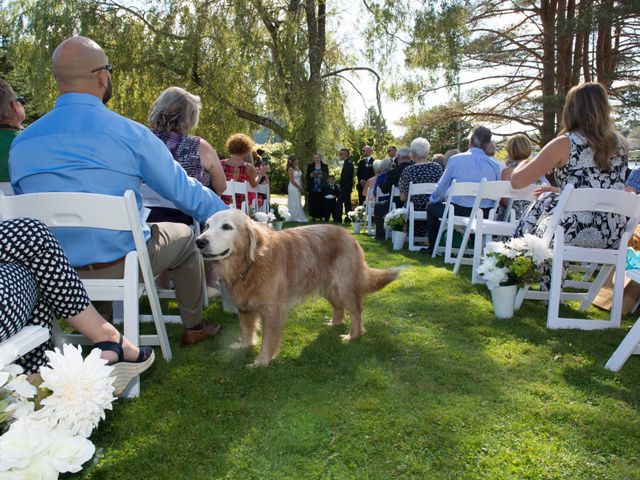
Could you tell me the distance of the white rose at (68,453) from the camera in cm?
117

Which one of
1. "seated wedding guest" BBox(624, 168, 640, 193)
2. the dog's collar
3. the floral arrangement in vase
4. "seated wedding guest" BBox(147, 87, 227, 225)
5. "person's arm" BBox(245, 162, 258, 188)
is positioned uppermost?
"seated wedding guest" BBox(147, 87, 227, 225)

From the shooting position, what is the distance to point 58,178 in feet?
8.94

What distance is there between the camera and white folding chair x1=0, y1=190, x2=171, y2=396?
2.52m

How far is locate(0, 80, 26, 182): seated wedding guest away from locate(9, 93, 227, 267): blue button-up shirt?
4.84 feet

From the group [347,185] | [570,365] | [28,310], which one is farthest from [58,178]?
[347,185]

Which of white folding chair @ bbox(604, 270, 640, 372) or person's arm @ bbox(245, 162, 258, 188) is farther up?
person's arm @ bbox(245, 162, 258, 188)

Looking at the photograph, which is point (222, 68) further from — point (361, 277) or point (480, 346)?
point (480, 346)

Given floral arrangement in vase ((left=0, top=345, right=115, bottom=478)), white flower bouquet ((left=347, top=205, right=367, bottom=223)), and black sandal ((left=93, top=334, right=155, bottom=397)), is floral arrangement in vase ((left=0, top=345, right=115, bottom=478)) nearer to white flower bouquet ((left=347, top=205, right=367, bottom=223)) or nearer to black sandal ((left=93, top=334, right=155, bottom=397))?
black sandal ((left=93, top=334, right=155, bottom=397))

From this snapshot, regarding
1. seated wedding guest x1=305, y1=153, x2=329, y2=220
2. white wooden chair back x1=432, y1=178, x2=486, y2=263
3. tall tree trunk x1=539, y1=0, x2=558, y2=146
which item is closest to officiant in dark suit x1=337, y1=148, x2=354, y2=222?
seated wedding guest x1=305, y1=153, x2=329, y2=220

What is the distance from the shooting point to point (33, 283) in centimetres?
195

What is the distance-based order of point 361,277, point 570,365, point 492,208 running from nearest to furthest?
point 570,365 < point 361,277 < point 492,208

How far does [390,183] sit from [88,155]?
24.8 feet

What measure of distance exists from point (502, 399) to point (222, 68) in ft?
38.3

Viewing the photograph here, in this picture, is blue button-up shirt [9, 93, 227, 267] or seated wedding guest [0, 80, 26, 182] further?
seated wedding guest [0, 80, 26, 182]
